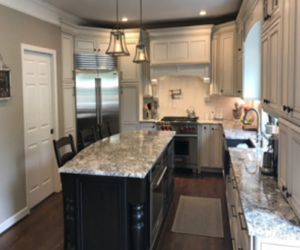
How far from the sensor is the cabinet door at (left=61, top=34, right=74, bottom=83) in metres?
4.65

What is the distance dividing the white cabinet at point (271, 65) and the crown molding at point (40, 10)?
299 cm

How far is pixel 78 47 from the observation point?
5.02 m

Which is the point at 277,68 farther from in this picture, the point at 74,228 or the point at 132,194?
the point at 74,228

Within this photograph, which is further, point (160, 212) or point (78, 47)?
point (78, 47)

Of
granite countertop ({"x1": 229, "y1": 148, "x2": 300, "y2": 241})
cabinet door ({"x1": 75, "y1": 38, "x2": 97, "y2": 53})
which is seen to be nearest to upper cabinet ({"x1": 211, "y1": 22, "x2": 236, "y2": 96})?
cabinet door ({"x1": 75, "y1": 38, "x2": 97, "y2": 53})

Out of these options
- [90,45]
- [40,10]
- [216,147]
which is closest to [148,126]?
[216,147]

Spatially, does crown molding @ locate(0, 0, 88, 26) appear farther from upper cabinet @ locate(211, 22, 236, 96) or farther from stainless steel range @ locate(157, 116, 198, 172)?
upper cabinet @ locate(211, 22, 236, 96)

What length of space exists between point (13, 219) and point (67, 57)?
2.67m

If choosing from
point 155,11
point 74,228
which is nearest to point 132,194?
point 74,228

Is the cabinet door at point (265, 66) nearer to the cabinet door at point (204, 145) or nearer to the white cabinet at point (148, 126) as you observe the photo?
the cabinet door at point (204, 145)

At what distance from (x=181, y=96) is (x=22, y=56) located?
3.26 meters

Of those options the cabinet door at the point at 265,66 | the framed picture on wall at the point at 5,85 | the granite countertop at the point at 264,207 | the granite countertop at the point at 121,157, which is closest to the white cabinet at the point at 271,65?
the cabinet door at the point at 265,66

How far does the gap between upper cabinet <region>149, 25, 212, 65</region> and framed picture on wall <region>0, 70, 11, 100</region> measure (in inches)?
110

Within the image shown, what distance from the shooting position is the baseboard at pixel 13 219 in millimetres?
3301
